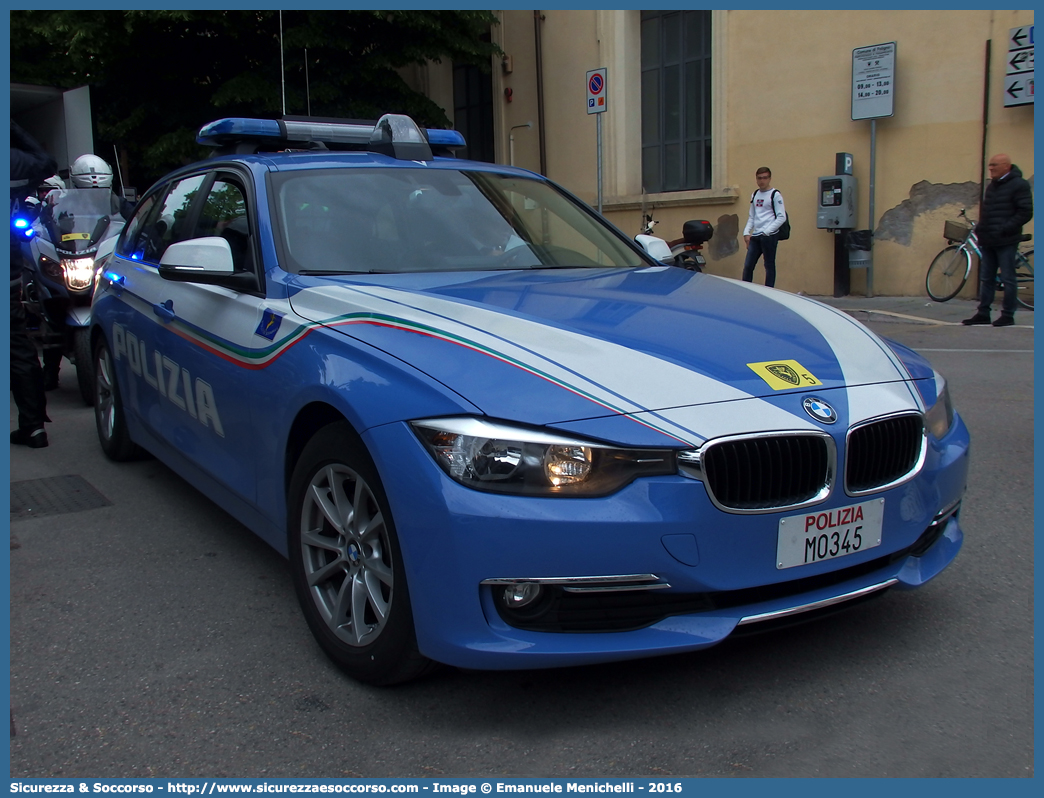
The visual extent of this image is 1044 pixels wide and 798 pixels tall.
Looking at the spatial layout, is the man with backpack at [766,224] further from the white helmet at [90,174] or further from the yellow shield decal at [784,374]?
the yellow shield decal at [784,374]

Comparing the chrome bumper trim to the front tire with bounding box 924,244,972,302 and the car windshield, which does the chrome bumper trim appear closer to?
the car windshield

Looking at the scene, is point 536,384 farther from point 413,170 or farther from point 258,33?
point 258,33

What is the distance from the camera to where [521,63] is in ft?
60.1

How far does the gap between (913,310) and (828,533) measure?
1029 cm

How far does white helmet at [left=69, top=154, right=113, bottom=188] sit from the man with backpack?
7.87m

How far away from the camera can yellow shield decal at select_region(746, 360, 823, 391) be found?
2.70 m

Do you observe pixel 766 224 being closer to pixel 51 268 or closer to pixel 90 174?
pixel 90 174

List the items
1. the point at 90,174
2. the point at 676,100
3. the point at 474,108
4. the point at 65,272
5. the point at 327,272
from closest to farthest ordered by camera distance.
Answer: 1. the point at 327,272
2. the point at 65,272
3. the point at 90,174
4. the point at 676,100
5. the point at 474,108

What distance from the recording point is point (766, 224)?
42.5 ft

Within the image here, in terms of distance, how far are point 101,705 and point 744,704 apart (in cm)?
179

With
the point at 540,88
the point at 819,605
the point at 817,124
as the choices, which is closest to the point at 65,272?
the point at 819,605

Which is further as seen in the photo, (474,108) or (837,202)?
(474,108)

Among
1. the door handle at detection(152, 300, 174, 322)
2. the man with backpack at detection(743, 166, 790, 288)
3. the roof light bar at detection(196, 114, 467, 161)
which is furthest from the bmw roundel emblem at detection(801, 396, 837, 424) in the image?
the man with backpack at detection(743, 166, 790, 288)

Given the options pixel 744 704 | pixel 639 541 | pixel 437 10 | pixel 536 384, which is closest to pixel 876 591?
pixel 744 704
